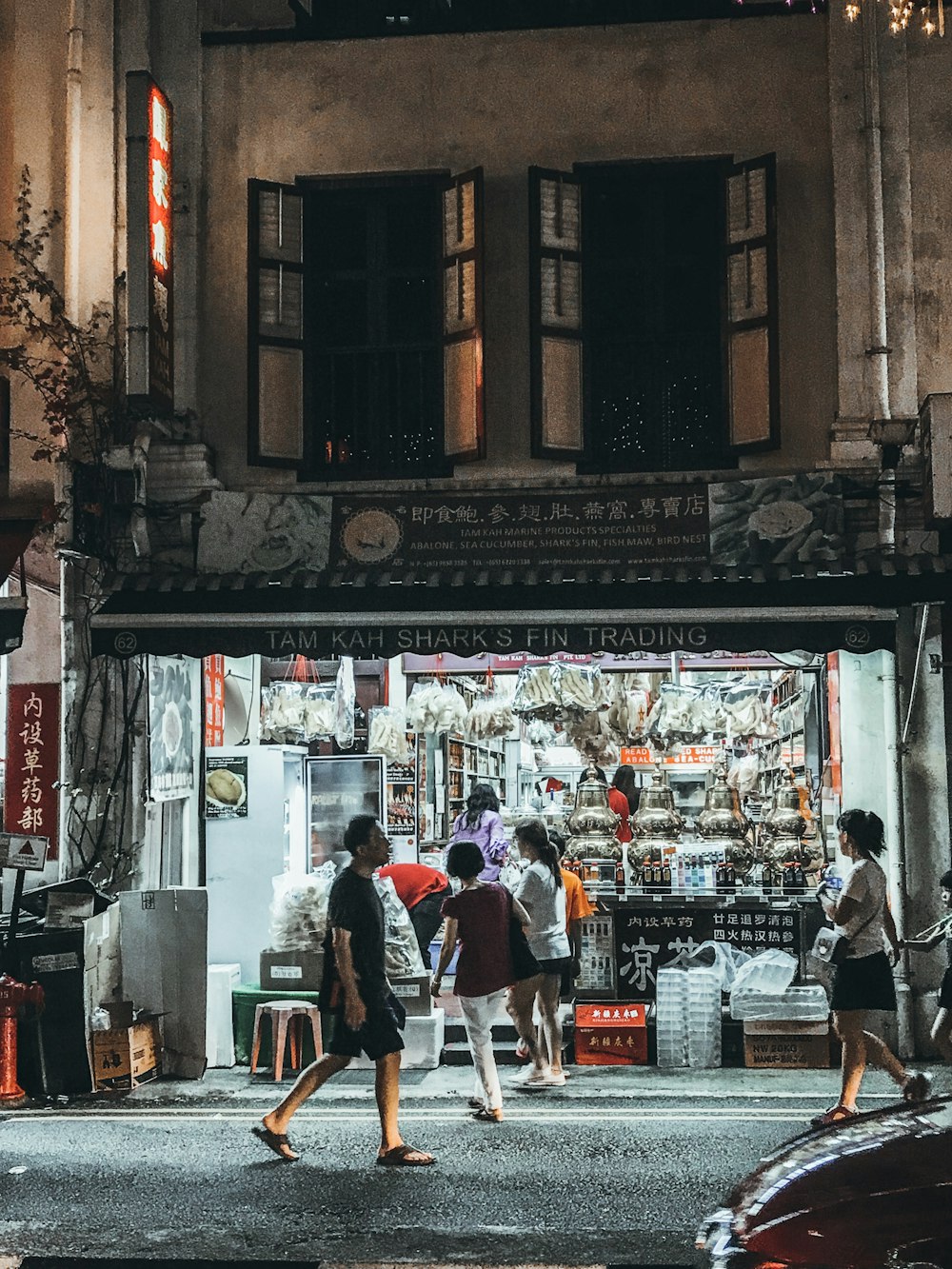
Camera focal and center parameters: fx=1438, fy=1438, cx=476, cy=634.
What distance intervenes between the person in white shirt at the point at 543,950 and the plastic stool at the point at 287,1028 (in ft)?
4.72

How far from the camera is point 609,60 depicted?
12125 mm

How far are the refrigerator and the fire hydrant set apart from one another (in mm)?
1872

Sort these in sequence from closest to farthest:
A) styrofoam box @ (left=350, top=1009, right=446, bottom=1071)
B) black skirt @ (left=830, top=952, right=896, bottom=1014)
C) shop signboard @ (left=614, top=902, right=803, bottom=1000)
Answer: black skirt @ (left=830, top=952, right=896, bottom=1014), styrofoam box @ (left=350, top=1009, right=446, bottom=1071), shop signboard @ (left=614, top=902, right=803, bottom=1000)

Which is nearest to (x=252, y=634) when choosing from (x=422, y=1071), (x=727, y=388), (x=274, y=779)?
(x=274, y=779)

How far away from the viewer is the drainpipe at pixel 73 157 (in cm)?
1188

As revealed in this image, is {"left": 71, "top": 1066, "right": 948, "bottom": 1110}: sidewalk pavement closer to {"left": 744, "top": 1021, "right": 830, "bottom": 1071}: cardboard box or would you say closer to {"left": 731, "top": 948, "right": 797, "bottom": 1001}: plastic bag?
{"left": 744, "top": 1021, "right": 830, "bottom": 1071}: cardboard box

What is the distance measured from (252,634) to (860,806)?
4840 mm

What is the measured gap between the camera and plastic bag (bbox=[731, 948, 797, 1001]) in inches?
429

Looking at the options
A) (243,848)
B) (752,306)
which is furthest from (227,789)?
(752,306)

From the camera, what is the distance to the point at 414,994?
1097 centimetres

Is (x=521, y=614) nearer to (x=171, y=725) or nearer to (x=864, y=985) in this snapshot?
(x=171, y=725)

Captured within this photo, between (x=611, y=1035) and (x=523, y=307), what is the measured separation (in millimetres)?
5950

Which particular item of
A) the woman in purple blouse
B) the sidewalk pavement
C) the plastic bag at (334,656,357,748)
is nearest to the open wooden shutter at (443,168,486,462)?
the plastic bag at (334,656,357,748)

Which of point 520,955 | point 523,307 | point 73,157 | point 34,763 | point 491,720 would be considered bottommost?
point 520,955
